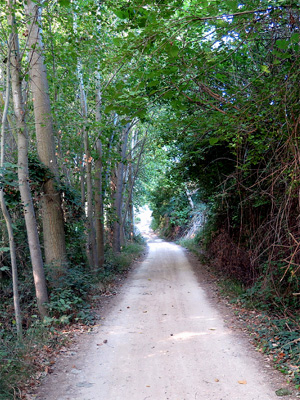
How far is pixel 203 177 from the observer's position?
12852mm

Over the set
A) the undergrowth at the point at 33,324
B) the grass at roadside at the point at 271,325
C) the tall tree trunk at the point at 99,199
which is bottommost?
the grass at roadside at the point at 271,325

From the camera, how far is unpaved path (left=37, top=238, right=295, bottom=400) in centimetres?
441

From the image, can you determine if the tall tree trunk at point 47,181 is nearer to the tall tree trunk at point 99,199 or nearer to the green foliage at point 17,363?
the green foliage at point 17,363

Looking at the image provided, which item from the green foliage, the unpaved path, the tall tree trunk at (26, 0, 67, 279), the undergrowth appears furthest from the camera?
the tall tree trunk at (26, 0, 67, 279)

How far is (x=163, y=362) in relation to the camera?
530 centimetres

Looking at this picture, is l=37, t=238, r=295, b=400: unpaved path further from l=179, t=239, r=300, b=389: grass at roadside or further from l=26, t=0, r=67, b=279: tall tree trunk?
l=26, t=0, r=67, b=279: tall tree trunk

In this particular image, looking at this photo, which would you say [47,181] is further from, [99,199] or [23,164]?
[99,199]

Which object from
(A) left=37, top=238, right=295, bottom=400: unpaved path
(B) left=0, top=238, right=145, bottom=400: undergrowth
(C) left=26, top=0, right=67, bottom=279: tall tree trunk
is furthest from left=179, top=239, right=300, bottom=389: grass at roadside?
(C) left=26, top=0, right=67, bottom=279: tall tree trunk

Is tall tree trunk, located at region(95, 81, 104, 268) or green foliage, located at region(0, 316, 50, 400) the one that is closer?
green foliage, located at region(0, 316, 50, 400)

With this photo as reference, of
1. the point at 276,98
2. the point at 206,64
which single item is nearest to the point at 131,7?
the point at 206,64

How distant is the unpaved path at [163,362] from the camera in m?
4.41

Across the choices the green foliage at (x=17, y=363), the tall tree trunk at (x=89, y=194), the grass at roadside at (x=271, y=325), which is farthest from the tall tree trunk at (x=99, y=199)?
the green foliage at (x=17, y=363)

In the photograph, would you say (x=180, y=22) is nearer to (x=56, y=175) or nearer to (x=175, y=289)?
(x=56, y=175)

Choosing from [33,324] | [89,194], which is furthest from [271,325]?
[89,194]
